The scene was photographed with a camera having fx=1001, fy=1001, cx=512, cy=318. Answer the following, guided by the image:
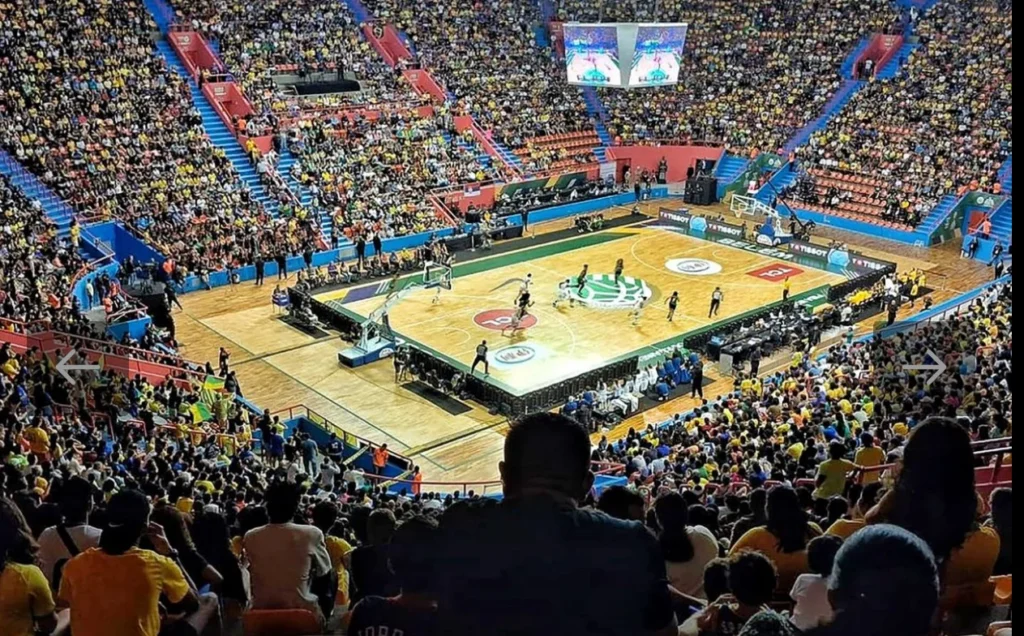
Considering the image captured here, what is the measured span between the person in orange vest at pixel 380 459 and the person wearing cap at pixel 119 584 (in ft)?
45.4

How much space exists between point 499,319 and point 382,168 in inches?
505

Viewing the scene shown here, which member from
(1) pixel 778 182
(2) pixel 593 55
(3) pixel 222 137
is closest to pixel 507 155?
(2) pixel 593 55

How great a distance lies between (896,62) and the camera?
44312mm

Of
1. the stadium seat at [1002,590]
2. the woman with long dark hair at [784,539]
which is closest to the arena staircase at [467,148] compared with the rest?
the woman with long dark hair at [784,539]

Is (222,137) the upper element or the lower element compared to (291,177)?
upper

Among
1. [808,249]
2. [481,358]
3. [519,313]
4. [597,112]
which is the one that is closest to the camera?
[481,358]

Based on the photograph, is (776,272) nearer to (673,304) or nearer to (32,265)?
(673,304)

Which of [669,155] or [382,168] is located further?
[669,155]

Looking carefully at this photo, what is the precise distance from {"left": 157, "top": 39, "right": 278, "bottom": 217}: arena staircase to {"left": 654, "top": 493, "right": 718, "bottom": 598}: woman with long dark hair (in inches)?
1186

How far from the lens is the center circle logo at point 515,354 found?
24781mm

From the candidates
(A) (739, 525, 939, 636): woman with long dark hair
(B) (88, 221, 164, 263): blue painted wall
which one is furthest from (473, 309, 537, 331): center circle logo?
(A) (739, 525, 939, 636): woman with long dark hair

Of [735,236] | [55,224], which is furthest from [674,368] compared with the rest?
[55,224]

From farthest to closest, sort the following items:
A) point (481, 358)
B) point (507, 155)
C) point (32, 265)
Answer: point (507, 155) < point (32, 265) < point (481, 358)

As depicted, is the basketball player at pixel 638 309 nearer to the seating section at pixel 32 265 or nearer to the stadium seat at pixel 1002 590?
the seating section at pixel 32 265
